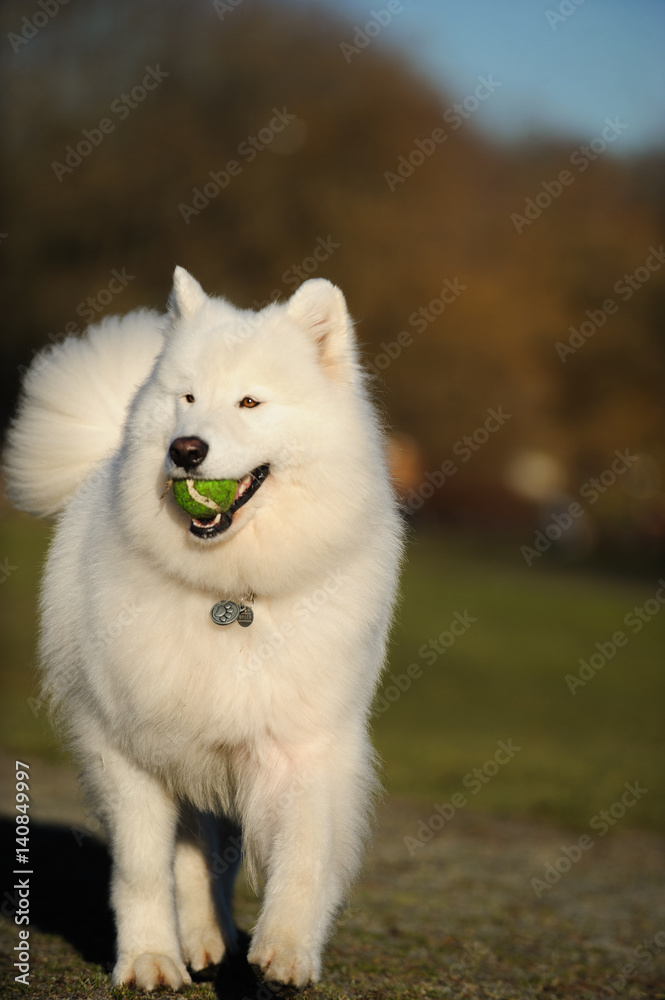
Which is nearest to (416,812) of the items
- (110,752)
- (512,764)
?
(512,764)

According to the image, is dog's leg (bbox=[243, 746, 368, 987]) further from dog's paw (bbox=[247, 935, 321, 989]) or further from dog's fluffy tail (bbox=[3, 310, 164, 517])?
dog's fluffy tail (bbox=[3, 310, 164, 517])

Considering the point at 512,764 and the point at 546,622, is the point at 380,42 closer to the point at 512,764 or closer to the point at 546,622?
the point at 546,622

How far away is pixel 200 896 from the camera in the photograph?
4.68 meters

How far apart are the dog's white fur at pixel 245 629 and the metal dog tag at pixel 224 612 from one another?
0.11 ft

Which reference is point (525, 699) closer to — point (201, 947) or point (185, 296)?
point (201, 947)

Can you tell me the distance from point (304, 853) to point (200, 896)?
3.75ft

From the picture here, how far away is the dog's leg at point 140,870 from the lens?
4.05 metres

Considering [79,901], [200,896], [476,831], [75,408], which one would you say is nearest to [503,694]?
[476,831]

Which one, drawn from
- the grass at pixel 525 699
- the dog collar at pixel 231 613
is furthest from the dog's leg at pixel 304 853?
the grass at pixel 525 699

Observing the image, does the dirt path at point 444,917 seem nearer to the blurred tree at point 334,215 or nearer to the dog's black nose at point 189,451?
the dog's black nose at point 189,451

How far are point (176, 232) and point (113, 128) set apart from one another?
2900 mm

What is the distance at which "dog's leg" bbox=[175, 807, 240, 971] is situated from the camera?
4594 mm

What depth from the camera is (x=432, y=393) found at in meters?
36.2

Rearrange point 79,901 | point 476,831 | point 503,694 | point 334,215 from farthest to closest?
point 334,215 → point 503,694 → point 476,831 → point 79,901
